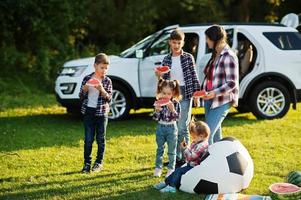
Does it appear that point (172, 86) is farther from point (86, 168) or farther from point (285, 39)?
point (285, 39)

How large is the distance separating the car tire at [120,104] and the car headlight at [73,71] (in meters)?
0.71

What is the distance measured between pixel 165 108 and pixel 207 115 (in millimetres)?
517

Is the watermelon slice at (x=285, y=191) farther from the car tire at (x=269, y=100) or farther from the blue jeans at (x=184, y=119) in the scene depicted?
the car tire at (x=269, y=100)

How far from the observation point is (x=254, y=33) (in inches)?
458

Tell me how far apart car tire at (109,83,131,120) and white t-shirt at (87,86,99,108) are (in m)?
3.95

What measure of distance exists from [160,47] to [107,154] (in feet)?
11.4

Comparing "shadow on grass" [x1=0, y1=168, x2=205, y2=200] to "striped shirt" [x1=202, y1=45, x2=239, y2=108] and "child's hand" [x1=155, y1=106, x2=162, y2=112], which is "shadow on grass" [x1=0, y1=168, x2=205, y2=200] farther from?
"striped shirt" [x1=202, y1=45, x2=239, y2=108]

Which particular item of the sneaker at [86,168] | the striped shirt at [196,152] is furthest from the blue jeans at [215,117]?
the sneaker at [86,168]

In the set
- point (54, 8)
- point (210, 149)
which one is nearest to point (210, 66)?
point (210, 149)

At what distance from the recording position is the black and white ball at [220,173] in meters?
6.25

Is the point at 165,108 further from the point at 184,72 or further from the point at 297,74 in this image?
the point at 297,74

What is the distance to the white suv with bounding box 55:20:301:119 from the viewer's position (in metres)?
11.4

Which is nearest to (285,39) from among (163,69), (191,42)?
(191,42)

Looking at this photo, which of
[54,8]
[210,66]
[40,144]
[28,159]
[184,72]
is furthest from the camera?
[54,8]
